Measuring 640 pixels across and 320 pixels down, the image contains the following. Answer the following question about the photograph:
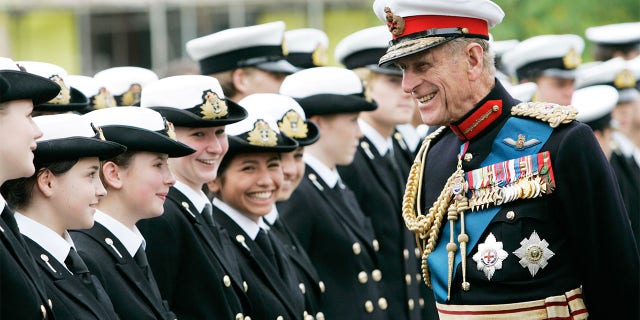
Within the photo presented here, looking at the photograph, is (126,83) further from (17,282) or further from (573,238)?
(573,238)

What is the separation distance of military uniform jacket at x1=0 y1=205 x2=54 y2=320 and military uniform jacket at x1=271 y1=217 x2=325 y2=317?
9.08 ft

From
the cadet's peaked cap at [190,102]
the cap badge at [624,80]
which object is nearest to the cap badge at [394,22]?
the cadet's peaked cap at [190,102]

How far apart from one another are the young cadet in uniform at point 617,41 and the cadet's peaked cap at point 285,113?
6.57 meters

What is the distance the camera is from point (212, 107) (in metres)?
6.86

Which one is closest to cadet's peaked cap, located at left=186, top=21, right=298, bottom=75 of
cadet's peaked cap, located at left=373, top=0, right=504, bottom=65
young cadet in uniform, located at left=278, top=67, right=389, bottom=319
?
young cadet in uniform, located at left=278, top=67, right=389, bottom=319

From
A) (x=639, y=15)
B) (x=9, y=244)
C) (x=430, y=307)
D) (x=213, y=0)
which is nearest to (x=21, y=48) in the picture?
(x=213, y=0)

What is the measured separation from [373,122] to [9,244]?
4879 millimetres

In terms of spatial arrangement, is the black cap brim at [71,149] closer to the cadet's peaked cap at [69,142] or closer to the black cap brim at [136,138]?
the cadet's peaked cap at [69,142]

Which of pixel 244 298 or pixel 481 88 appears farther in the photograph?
pixel 244 298

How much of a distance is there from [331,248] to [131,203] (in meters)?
2.17

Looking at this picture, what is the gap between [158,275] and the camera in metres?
6.41

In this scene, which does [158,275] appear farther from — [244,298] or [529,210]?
[529,210]

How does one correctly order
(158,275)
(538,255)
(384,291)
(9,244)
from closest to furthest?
1. (9,244)
2. (538,255)
3. (158,275)
4. (384,291)

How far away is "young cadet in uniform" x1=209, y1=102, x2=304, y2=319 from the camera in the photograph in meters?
7.08
